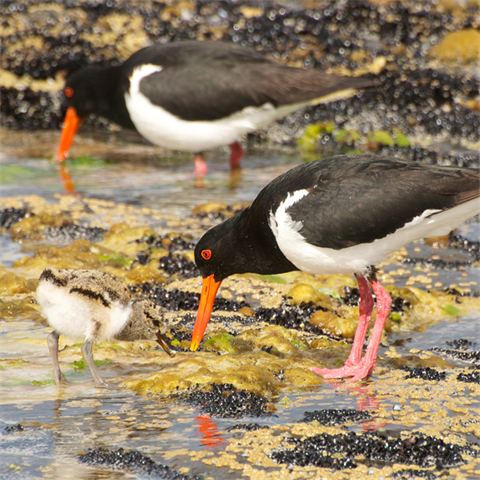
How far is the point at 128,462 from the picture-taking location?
297cm

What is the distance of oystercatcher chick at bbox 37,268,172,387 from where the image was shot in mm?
3979

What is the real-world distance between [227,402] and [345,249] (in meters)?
1.25

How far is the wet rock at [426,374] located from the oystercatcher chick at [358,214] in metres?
0.24

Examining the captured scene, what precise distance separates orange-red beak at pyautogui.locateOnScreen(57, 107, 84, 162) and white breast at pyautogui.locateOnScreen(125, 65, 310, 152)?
1.48 m

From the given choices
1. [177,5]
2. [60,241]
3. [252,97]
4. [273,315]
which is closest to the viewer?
[273,315]

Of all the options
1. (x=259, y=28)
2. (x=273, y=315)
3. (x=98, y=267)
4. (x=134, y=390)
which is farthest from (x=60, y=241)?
(x=259, y=28)

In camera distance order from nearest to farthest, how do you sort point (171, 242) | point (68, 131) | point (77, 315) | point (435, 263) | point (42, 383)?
point (42, 383), point (77, 315), point (435, 263), point (171, 242), point (68, 131)

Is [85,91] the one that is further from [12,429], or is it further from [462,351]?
[12,429]

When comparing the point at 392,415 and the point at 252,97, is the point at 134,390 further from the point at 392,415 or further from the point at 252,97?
the point at 252,97

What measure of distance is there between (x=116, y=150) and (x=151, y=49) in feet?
6.90

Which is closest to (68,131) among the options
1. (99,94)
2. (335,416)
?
(99,94)

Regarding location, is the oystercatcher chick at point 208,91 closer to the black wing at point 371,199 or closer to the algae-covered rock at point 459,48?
the black wing at point 371,199

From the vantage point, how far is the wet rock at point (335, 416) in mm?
3350

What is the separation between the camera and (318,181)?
429 centimetres
